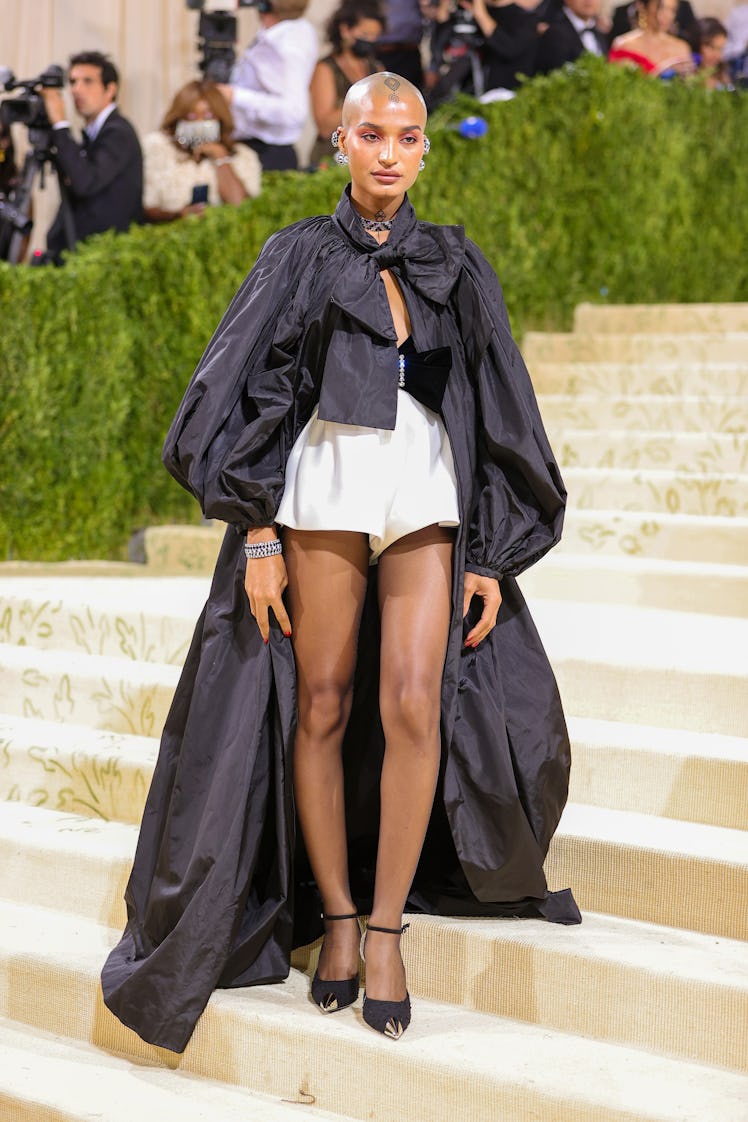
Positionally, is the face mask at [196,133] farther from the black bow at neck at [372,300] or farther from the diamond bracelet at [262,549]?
the diamond bracelet at [262,549]

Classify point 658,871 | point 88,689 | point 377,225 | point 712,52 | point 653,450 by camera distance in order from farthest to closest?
point 712,52, point 653,450, point 88,689, point 658,871, point 377,225

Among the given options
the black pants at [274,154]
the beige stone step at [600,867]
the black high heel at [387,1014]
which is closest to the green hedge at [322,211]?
the black pants at [274,154]

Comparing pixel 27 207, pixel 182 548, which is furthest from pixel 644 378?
pixel 27 207

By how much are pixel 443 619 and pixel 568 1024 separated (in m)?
0.74

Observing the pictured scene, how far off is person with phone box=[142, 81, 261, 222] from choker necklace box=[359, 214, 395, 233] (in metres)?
3.43

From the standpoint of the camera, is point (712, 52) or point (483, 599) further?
point (712, 52)

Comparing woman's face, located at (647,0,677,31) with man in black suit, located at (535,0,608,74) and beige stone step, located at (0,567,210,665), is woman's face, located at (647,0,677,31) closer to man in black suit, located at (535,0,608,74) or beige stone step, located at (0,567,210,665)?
man in black suit, located at (535,0,608,74)

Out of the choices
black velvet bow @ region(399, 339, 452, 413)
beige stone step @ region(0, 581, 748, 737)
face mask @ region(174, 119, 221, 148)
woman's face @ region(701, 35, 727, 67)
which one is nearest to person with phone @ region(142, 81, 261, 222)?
face mask @ region(174, 119, 221, 148)

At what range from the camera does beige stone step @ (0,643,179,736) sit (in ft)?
10.7

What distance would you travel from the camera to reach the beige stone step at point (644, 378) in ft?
16.1

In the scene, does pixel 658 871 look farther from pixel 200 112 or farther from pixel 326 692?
pixel 200 112

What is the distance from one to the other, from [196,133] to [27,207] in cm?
76

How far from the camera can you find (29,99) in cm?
525

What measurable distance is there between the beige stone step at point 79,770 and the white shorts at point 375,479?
41.9 inches
